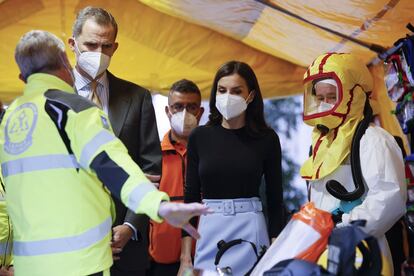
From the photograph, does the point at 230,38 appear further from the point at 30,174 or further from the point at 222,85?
the point at 30,174

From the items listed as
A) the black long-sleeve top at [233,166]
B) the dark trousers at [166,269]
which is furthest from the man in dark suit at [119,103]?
the dark trousers at [166,269]

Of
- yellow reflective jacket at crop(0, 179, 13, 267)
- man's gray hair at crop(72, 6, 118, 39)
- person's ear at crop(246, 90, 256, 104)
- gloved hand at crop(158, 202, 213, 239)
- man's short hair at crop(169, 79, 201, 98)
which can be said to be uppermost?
man's gray hair at crop(72, 6, 118, 39)

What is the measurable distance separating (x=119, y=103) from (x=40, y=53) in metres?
0.84

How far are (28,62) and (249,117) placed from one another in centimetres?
147

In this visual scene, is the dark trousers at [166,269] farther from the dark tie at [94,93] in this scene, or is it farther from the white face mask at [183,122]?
the dark tie at [94,93]

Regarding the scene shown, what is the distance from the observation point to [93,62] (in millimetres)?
3180

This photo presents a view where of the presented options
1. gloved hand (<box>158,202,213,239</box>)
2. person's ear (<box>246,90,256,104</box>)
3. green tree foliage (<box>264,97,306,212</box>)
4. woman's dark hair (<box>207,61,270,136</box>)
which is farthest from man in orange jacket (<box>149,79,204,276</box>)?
green tree foliage (<box>264,97,306,212</box>)

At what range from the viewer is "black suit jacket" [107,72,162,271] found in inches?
125

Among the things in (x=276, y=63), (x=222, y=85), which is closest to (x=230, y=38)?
(x=276, y=63)

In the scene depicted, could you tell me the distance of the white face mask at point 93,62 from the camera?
3.18m

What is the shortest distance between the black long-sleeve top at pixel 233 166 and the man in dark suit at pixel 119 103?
31 centimetres

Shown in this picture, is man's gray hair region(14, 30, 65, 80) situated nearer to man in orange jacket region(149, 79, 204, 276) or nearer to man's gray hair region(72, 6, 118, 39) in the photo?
man's gray hair region(72, 6, 118, 39)

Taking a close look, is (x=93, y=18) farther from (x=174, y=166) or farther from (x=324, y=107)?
(x=174, y=166)

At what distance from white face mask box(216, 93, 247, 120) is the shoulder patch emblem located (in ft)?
4.36
